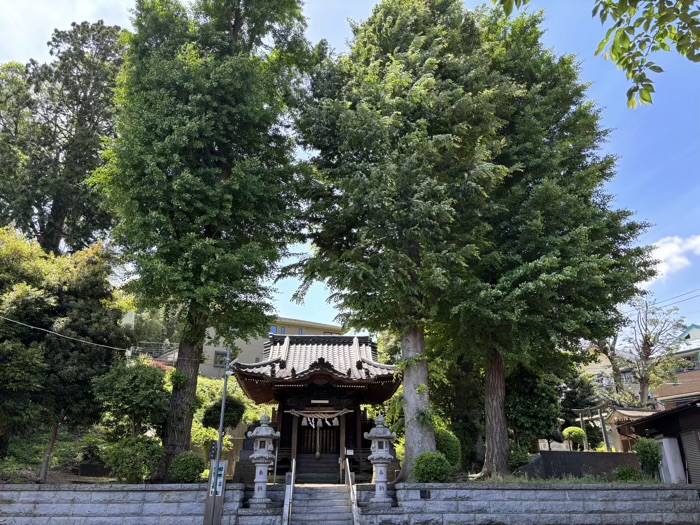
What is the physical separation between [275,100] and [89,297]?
26.3 feet

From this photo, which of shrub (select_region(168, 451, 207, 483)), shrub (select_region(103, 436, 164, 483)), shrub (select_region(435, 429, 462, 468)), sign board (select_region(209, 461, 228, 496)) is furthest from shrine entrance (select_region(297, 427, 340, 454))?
sign board (select_region(209, 461, 228, 496))

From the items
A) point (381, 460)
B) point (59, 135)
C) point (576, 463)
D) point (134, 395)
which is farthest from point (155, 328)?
point (576, 463)

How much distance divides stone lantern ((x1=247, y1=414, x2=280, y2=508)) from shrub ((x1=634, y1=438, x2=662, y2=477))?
32.4 ft

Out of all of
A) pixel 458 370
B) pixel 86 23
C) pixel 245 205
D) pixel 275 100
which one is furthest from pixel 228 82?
pixel 86 23

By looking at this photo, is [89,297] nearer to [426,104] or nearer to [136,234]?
[136,234]

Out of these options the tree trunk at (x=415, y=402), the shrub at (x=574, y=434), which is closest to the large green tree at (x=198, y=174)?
the tree trunk at (x=415, y=402)

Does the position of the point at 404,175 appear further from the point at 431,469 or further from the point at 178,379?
the point at 178,379

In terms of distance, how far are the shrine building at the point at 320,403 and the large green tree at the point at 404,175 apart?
2900 millimetres

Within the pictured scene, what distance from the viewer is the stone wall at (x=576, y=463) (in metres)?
14.9

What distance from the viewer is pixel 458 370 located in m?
17.0

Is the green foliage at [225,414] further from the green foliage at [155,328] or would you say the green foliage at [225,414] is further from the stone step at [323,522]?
the green foliage at [155,328]

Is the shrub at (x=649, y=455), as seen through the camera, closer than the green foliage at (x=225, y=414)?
Yes

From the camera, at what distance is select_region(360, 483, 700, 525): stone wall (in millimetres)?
10148

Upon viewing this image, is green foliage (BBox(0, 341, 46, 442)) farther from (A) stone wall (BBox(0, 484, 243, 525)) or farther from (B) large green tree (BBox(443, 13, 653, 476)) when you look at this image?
(B) large green tree (BBox(443, 13, 653, 476))
